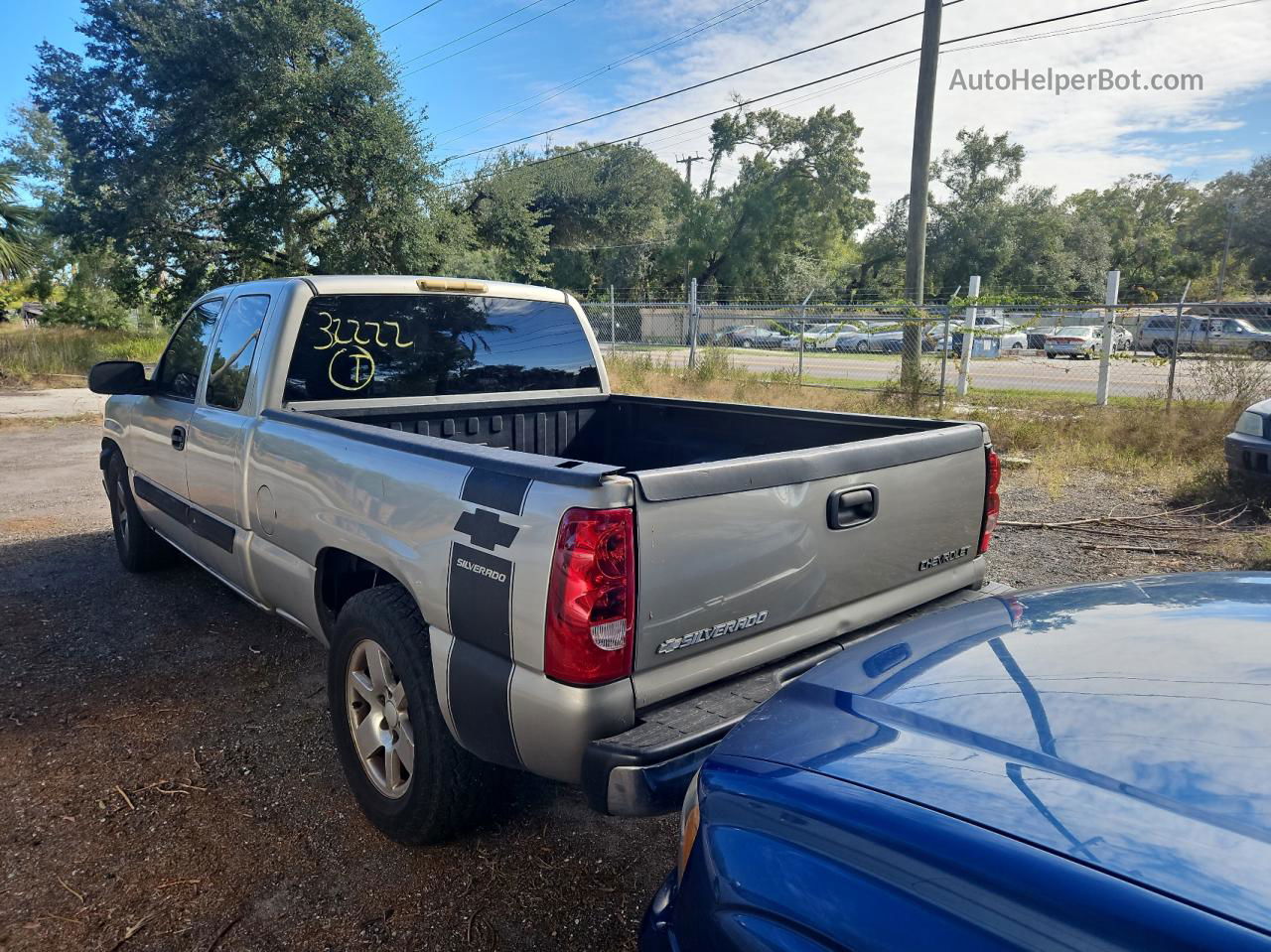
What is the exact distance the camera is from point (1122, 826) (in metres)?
1.14

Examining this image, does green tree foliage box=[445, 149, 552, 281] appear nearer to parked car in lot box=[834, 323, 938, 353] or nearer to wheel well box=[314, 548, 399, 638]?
parked car in lot box=[834, 323, 938, 353]

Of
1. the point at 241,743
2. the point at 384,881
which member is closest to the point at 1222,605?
the point at 384,881

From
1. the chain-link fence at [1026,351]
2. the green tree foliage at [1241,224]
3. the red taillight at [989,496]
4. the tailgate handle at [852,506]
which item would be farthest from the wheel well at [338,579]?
the green tree foliage at [1241,224]

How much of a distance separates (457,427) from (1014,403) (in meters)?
10.6

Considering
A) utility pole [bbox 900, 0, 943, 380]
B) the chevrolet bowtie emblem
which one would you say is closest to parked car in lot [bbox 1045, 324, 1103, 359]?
utility pole [bbox 900, 0, 943, 380]

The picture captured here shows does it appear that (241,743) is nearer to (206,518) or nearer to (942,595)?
(206,518)

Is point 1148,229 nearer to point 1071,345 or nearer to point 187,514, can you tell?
point 1071,345

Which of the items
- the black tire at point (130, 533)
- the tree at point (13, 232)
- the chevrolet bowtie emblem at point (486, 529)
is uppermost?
the tree at point (13, 232)

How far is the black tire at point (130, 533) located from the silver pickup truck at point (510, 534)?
1.19 m

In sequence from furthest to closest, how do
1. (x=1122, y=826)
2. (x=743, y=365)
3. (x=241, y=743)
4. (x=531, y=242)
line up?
(x=531, y=242) < (x=743, y=365) < (x=241, y=743) < (x=1122, y=826)

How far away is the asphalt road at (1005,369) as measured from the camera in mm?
12134

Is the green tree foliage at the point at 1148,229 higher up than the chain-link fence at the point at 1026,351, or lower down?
higher up

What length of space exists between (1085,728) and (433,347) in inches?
134

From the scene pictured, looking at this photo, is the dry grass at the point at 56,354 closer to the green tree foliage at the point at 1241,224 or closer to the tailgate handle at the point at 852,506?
the tailgate handle at the point at 852,506
